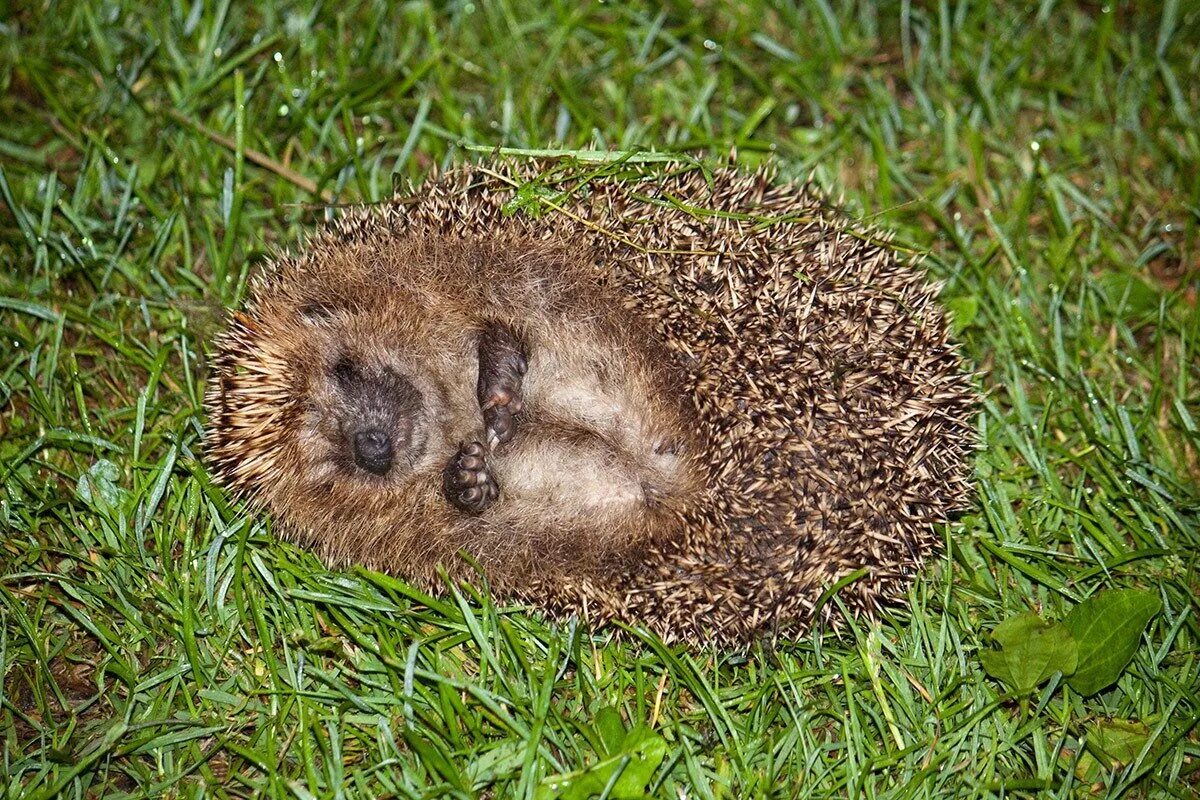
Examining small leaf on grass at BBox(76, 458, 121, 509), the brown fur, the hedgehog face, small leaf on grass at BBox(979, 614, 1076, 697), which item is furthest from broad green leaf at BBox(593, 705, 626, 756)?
small leaf on grass at BBox(76, 458, 121, 509)

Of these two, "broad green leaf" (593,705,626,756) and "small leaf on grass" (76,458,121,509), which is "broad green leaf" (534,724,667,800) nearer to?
"broad green leaf" (593,705,626,756)

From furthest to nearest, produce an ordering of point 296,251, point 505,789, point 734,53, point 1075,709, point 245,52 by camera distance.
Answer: point 734,53
point 245,52
point 296,251
point 1075,709
point 505,789

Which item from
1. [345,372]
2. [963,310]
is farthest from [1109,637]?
[345,372]

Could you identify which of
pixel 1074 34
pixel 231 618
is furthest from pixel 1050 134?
pixel 231 618

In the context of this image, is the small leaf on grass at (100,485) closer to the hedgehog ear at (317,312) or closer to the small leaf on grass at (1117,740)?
the hedgehog ear at (317,312)

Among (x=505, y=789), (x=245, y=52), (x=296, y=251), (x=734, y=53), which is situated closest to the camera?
(x=505, y=789)

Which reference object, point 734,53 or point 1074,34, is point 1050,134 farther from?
point 734,53

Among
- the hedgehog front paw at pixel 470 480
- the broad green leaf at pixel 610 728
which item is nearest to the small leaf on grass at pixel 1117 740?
the broad green leaf at pixel 610 728
